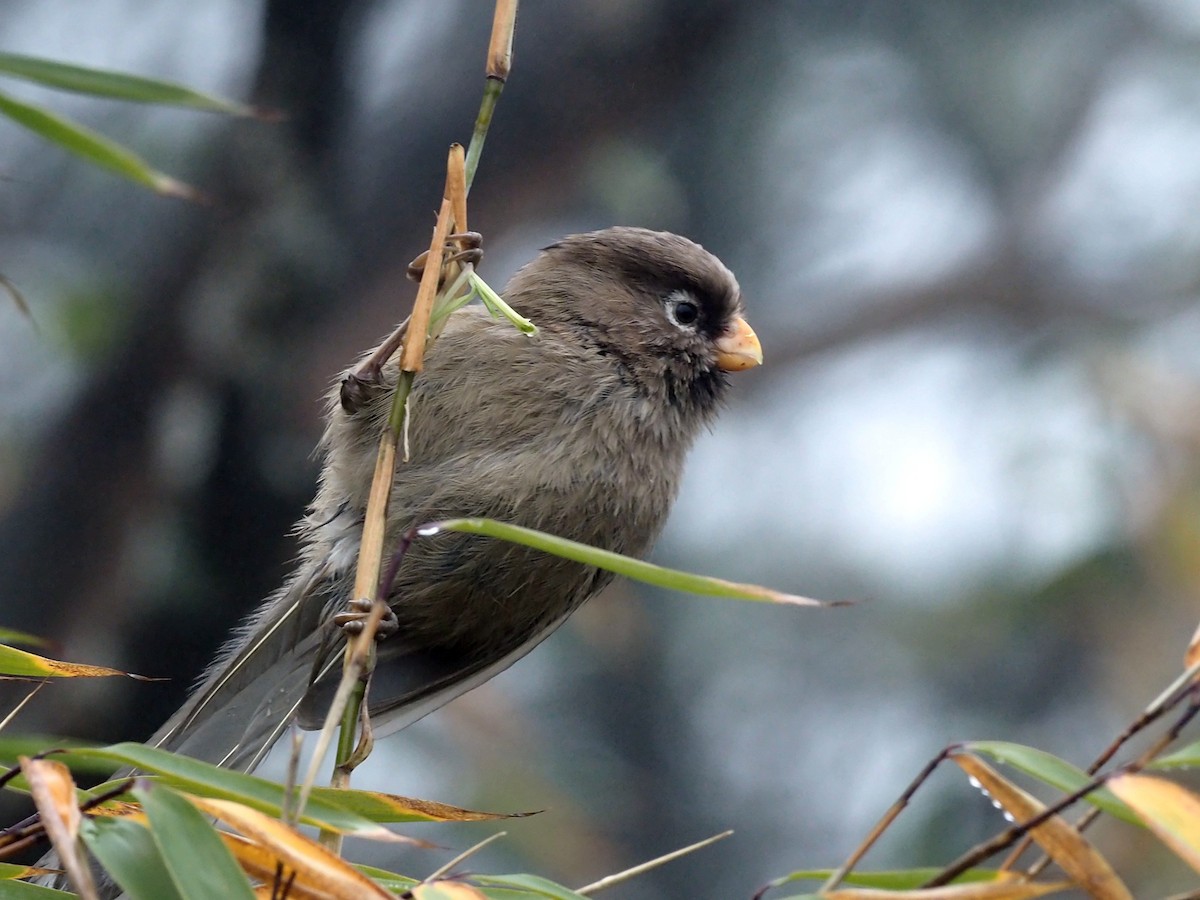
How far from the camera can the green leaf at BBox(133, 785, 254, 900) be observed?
1.38 metres

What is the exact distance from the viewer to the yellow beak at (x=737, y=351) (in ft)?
11.1

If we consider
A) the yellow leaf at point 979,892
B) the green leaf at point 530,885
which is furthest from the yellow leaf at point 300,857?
the yellow leaf at point 979,892

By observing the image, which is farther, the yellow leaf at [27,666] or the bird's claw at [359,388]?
the bird's claw at [359,388]

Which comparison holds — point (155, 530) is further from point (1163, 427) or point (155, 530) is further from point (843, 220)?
point (1163, 427)

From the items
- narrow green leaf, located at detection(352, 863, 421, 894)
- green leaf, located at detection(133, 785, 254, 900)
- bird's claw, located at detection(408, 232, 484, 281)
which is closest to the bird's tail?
bird's claw, located at detection(408, 232, 484, 281)

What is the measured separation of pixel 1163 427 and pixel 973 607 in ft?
3.74

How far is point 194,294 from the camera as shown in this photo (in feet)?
16.3

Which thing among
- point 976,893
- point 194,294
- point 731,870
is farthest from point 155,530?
point 976,893

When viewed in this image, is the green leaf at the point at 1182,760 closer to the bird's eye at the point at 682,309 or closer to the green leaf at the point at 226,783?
the green leaf at the point at 226,783

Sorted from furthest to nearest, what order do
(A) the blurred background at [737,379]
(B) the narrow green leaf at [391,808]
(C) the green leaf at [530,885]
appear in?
1. (A) the blurred background at [737,379]
2. (B) the narrow green leaf at [391,808]
3. (C) the green leaf at [530,885]

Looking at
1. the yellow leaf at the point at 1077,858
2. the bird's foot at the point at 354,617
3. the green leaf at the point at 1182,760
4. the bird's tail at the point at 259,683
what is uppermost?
the green leaf at the point at 1182,760

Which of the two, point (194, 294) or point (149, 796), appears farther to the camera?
point (194, 294)

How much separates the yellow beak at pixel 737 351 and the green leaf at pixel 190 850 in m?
2.13

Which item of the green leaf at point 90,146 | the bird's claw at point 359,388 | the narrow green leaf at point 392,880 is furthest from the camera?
the bird's claw at point 359,388
